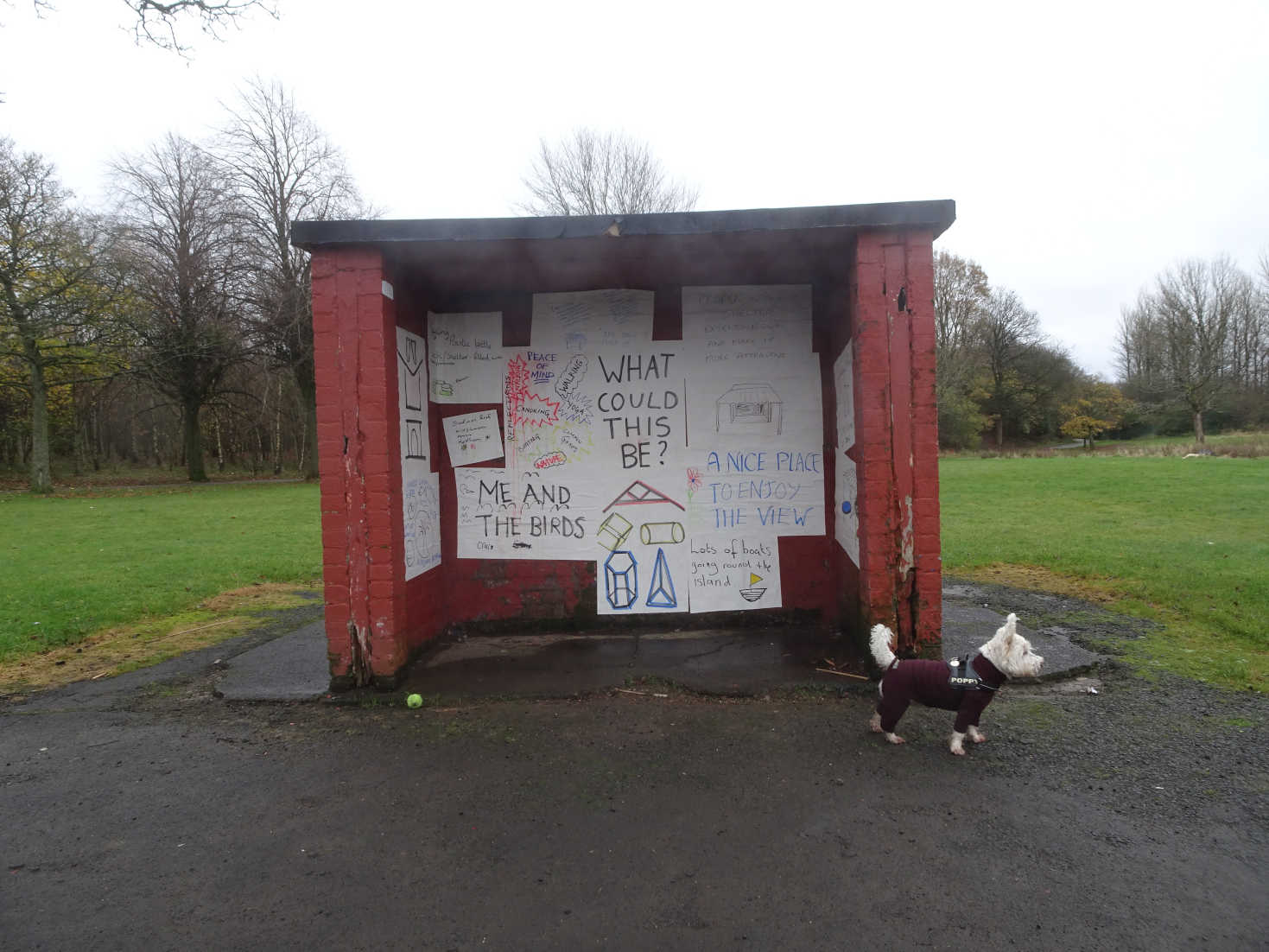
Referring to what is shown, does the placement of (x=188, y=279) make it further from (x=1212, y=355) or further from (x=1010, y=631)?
(x=1212, y=355)

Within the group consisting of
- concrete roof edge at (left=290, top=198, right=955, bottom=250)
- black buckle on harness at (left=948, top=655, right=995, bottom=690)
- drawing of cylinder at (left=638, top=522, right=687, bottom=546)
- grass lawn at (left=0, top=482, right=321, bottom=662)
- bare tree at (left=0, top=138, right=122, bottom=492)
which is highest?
bare tree at (left=0, top=138, right=122, bottom=492)

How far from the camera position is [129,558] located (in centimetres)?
1095

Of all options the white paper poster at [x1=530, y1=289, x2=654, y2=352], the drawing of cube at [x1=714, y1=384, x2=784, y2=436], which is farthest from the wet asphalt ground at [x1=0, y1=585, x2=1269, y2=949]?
the white paper poster at [x1=530, y1=289, x2=654, y2=352]

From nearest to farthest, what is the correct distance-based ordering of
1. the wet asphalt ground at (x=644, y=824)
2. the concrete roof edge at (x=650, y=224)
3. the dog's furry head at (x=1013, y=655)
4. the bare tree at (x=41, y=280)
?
the wet asphalt ground at (x=644, y=824) < the dog's furry head at (x=1013, y=655) < the concrete roof edge at (x=650, y=224) < the bare tree at (x=41, y=280)

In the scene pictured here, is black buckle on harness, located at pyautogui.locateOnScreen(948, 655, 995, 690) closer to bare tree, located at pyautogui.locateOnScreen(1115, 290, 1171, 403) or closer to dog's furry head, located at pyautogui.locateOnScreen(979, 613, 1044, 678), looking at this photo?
dog's furry head, located at pyautogui.locateOnScreen(979, 613, 1044, 678)

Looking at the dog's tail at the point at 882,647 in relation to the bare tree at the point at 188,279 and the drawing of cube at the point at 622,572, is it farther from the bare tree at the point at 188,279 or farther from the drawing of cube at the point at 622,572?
the bare tree at the point at 188,279

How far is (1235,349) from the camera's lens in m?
41.9

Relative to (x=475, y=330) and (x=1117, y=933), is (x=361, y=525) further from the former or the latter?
(x=1117, y=933)

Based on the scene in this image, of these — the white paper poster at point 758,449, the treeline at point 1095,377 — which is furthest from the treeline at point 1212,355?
the white paper poster at point 758,449

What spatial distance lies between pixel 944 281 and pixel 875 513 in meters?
49.0

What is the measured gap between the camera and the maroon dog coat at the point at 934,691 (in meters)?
3.42

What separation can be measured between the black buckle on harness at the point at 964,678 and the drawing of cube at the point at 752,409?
8.55 feet

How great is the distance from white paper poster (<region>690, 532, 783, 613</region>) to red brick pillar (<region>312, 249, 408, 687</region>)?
251 centimetres

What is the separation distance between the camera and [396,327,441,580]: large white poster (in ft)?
16.1
